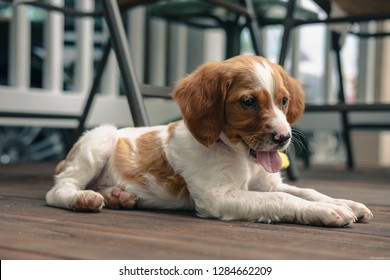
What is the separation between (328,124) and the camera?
169 inches

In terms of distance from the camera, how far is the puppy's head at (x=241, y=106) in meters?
1.41

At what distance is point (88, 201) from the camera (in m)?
1.53

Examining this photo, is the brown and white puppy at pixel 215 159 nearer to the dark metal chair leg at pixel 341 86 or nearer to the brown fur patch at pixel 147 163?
the brown fur patch at pixel 147 163

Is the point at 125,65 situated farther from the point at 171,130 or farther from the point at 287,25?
the point at 287,25

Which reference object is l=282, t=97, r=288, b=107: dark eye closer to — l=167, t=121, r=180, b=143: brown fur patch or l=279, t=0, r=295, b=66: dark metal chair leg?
l=167, t=121, r=180, b=143: brown fur patch

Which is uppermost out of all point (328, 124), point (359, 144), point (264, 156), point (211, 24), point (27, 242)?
point (211, 24)

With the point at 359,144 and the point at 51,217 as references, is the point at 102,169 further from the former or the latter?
the point at 359,144

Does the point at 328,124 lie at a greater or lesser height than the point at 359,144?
greater

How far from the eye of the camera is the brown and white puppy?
1417 mm

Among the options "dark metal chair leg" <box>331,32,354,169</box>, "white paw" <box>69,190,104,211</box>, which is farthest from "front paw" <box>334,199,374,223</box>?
"dark metal chair leg" <box>331,32,354,169</box>

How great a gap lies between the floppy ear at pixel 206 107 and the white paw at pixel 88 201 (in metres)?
0.32

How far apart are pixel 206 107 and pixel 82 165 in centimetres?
47
